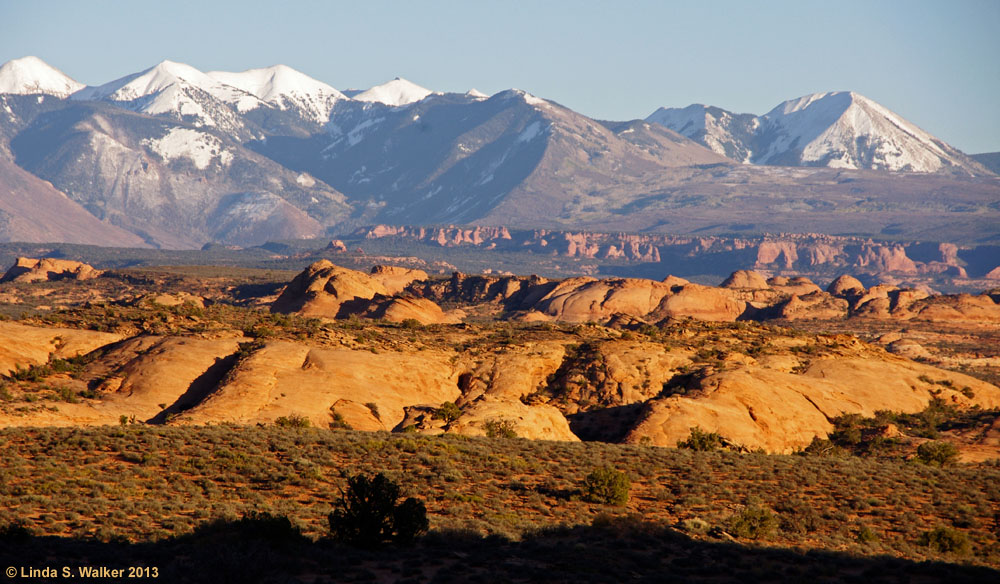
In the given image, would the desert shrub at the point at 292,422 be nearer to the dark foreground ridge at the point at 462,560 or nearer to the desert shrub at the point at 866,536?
the dark foreground ridge at the point at 462,560

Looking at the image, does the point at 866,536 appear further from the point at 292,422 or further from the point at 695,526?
the point at 292,422

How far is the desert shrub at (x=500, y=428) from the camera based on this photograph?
53219 millimetres

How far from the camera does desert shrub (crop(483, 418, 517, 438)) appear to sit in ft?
175

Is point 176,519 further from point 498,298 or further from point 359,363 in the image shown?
point 498,298

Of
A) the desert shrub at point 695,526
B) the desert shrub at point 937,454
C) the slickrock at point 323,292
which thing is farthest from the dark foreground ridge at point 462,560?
the slickrock at point 323,292

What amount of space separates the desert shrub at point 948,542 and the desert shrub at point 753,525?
5.11 m

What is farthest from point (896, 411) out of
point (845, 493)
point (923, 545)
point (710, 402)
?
point (923, 545)

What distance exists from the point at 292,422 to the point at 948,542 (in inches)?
Result: 1280

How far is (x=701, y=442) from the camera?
53406 millimetres

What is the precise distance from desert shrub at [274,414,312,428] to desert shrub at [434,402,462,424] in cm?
744

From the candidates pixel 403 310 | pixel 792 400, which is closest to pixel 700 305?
pixel 403 310

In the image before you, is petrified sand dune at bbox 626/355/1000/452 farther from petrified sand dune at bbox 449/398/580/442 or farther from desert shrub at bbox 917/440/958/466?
desert shrub at bbox 917/440/958/466

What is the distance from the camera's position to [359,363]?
61219 millimetres

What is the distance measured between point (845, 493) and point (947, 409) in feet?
107
